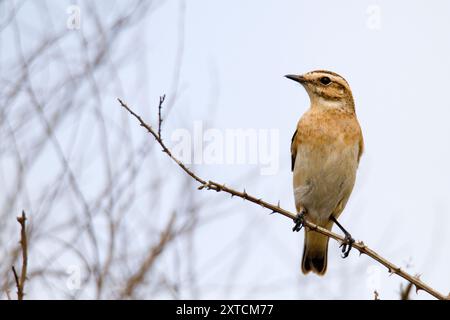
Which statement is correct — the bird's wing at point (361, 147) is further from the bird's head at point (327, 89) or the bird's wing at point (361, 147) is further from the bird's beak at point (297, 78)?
the bird's beak at point (297, 78)

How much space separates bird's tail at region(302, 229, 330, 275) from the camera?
7.35 m

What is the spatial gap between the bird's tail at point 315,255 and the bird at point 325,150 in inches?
11.7

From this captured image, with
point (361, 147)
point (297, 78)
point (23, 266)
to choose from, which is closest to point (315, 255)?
point (361, 147)

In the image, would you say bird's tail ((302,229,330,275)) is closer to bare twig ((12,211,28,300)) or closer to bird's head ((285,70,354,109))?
bird's head ((285,70,354,109))

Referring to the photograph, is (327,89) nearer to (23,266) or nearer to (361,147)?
(361,147)

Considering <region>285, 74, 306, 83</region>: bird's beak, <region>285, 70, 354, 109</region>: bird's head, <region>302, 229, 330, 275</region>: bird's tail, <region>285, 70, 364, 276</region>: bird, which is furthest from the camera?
<region>302, 229, 330, 275</region>: bird's tail

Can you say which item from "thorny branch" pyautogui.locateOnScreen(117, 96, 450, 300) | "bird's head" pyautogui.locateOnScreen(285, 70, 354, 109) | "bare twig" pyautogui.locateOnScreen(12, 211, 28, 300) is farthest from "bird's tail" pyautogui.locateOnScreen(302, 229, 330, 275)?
"bare twig" pyautogui.locateOnScreen(12, 211, 28, 300)

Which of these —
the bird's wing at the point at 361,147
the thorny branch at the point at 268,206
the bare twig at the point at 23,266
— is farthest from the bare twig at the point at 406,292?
the bird's wing at the point at 361,147

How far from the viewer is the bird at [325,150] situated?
6.55m
